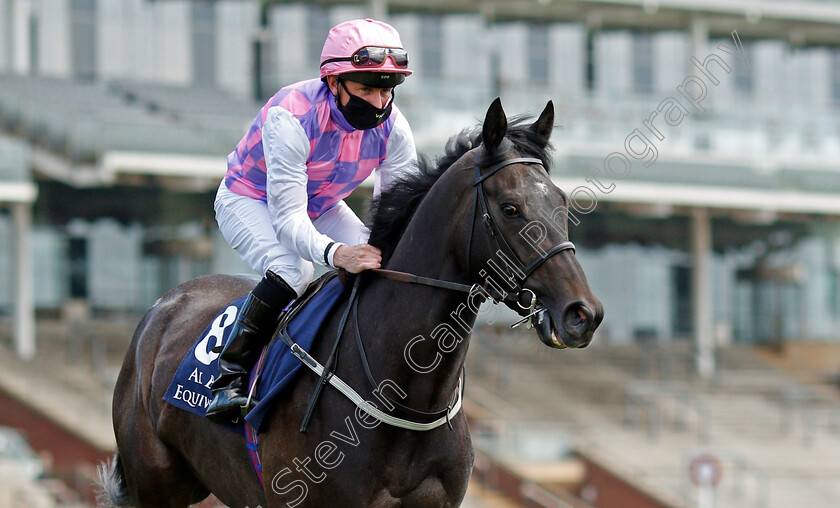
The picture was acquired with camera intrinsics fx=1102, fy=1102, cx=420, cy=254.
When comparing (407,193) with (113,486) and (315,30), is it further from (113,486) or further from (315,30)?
(315,30)

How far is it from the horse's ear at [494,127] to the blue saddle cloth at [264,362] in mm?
752

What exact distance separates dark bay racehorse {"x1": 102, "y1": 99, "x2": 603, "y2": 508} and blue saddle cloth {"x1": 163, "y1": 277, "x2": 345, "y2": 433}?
0.05 m

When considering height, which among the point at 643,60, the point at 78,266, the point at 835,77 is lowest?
the point at 78,266

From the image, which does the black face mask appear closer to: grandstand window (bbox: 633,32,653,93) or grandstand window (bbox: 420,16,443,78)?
grandstand window (bbox: 420,16,443,78)

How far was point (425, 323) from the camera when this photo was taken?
3.41 m

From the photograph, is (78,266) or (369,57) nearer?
(369,57)

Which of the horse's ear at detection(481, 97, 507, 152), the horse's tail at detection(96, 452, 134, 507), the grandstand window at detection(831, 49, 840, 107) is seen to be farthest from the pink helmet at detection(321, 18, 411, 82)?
the grandstand window at detection(831, 49, 840, 107)

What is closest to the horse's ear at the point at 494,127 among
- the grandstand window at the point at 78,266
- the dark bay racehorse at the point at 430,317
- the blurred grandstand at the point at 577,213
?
the dark bay racehorse at the point at 430,317

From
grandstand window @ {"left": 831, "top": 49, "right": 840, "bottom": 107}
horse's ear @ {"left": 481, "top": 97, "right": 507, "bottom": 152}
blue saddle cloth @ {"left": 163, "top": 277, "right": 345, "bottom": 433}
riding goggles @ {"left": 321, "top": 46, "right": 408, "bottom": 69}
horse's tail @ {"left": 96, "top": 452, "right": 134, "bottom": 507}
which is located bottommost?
horse's tail @ {"left": 96, "top": 452, "right": 134, "bottom": 507}

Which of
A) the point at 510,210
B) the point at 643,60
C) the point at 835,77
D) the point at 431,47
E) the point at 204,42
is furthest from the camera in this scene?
the point at 835,77

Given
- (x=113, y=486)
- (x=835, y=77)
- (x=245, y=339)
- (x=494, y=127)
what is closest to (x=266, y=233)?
(x=245, y=339)

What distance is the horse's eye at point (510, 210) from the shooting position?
3201mm

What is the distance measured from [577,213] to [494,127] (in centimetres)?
1557

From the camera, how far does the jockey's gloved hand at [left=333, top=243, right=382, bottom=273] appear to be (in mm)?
3539
